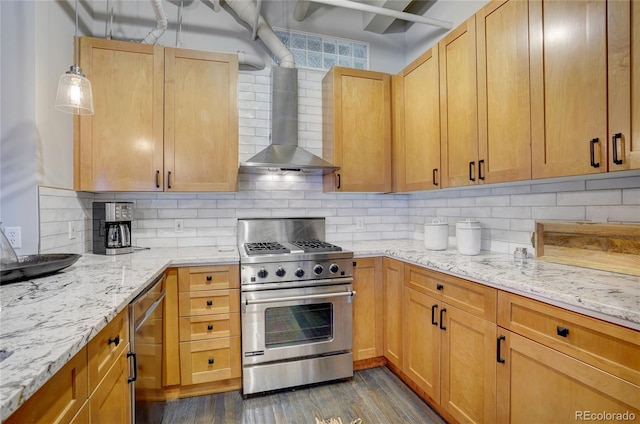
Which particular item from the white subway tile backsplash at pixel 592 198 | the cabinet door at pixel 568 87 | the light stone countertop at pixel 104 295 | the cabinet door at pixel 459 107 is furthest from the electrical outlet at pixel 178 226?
the white subway tile backsplash at pixel 592 198

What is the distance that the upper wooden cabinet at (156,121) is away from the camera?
2.16 meters

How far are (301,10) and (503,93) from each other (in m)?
1.84

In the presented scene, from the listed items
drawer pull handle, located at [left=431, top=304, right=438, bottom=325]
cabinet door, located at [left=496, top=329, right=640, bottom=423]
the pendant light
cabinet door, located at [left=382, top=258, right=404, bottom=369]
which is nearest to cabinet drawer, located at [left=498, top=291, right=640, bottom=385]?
cabinet door, located at [left=496, top=329, right=640, bottom=423]

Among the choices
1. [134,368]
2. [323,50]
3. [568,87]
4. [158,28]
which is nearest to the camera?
[134,368]

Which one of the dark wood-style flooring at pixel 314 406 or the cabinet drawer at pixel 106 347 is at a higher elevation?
the cabinet drawer at pixel 106 347

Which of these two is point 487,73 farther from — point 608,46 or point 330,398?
point 330,398

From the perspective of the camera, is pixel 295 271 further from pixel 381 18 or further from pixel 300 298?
pixel 381 18

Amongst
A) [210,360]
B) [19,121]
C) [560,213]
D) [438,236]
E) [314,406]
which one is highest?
[19,121]

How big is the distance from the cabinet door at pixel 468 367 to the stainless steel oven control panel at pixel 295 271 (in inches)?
30.0

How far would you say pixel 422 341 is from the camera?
202cm

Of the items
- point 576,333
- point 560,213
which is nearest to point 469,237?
point 560,213

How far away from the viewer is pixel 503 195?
7.05 ft

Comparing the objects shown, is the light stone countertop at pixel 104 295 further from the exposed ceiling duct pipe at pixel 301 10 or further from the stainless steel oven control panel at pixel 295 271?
the exposed ceiling duct pipe at pixel 301 10

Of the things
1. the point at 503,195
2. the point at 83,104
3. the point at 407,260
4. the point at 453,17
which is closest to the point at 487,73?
the point at 503,195
